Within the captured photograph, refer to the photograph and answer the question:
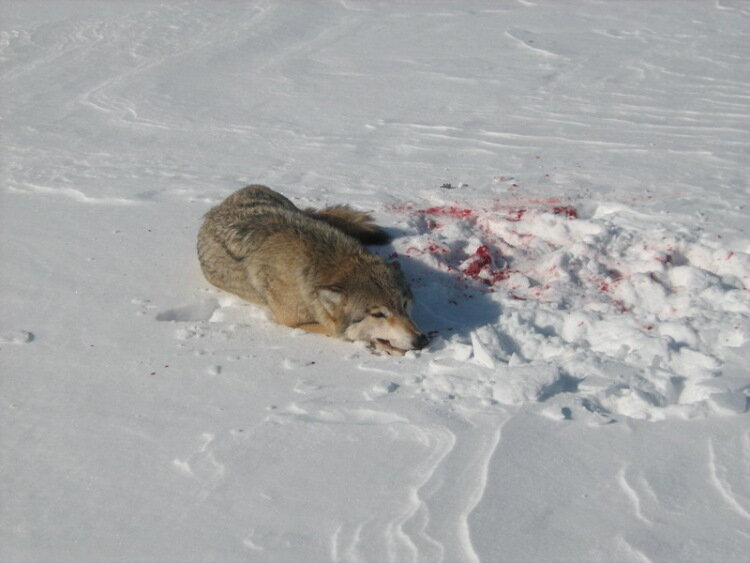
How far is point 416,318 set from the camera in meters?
6.17

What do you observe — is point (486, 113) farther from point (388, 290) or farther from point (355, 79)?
point (388, 290)

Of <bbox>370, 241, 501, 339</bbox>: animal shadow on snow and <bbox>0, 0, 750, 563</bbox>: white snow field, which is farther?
<bbox>370, 241, 501, 339</bbox>: animal shadow on snow

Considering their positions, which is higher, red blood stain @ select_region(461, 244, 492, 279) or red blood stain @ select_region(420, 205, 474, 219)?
red blood stain @ select_region(461, 244, 492, 279)

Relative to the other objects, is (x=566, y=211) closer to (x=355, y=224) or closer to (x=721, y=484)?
(x=355, y=224)

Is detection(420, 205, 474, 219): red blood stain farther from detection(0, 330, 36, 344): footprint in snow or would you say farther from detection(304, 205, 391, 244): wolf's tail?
detection(0, 330, 36, 344): footprint in snow

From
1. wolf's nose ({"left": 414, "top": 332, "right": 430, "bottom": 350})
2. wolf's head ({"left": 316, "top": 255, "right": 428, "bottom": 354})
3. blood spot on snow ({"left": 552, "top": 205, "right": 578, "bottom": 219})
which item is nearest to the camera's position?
wolf's nose ({"left": 414, "top": 332, "right": 430, "bottom": 350})

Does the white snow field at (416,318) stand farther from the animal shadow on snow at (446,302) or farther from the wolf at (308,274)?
the wolf at (308,274)

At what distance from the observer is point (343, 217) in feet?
24.0

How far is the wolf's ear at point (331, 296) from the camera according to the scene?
5.89m

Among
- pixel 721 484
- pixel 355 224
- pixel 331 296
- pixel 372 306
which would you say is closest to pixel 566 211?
pixel 355 224

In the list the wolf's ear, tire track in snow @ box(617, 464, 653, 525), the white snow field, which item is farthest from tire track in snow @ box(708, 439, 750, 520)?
the wolf's ear

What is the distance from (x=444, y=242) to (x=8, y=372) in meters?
3.51

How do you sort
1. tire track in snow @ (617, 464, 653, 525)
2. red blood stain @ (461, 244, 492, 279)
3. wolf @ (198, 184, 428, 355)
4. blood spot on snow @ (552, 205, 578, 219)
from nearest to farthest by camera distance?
tire track in snow @ (617, 464, 653, 525), wolf @ (198, 184, 428, 355), red blood stain @ (461, 244, 492, 279), blood spot on snow @ (552, 205, 578, 219)

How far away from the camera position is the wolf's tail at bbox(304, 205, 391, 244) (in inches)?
281
